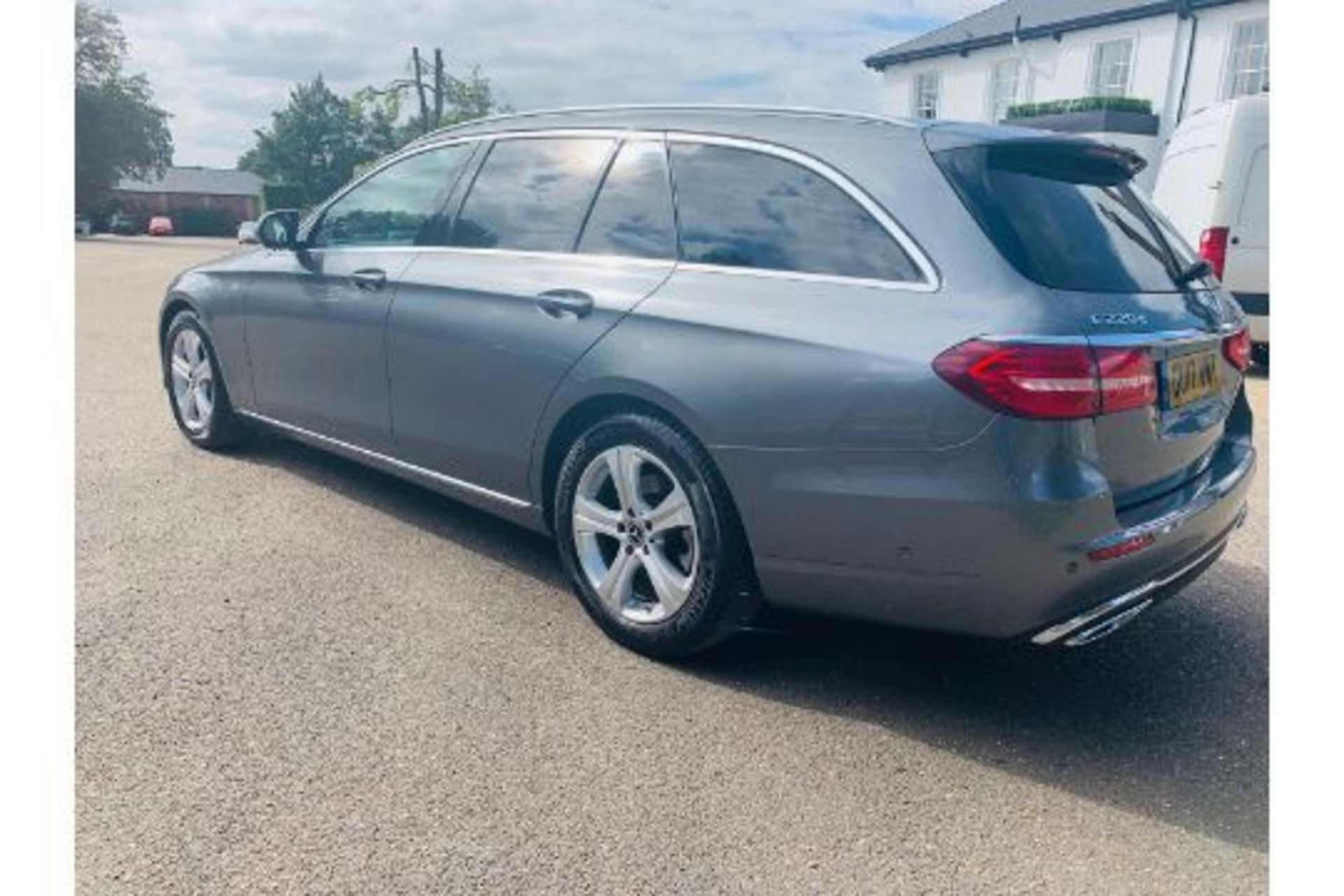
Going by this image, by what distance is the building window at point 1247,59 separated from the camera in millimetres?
19562

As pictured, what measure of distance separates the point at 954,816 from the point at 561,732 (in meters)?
1.07

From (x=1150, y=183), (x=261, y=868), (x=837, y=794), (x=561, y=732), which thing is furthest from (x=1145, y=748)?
(x=1150, y=183)

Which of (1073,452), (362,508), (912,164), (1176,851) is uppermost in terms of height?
(912,164)

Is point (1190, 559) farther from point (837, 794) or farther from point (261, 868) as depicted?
point (261, 868)

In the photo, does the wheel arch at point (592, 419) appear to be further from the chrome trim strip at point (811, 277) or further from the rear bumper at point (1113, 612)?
the rear bumper at point (1113, 612)

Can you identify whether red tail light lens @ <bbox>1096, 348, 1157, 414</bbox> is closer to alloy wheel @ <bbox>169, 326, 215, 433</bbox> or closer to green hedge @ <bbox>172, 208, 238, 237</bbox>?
alloy wheel @ <bbox>169, 326, 215, 433</bbox>

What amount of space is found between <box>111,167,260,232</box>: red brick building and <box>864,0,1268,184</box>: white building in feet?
182

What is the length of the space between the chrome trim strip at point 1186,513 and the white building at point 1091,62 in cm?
1520

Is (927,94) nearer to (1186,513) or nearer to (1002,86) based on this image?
(1002,86)

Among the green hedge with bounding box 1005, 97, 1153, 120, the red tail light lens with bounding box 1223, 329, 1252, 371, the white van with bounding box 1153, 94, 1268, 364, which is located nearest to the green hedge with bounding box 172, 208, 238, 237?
the green hedge with bounding box 1005, 97, 1153, 120

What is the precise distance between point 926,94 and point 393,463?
27.2 meters

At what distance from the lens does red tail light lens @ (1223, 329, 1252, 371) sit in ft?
9.78

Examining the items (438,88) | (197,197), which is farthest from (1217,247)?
(197,197)

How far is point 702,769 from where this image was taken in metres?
2.58
